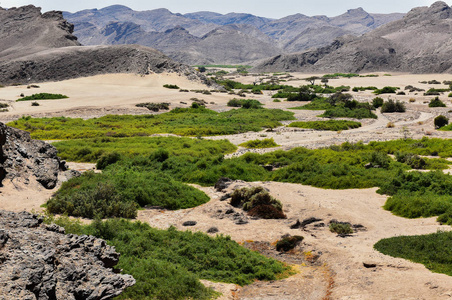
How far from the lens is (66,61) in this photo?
86.7 m

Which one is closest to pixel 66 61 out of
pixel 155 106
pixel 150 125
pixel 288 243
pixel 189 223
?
pixel 155 106

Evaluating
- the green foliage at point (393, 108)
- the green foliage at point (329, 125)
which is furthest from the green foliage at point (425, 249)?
the green foliage at point (393, 108)

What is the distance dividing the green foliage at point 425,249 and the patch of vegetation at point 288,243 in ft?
7.65

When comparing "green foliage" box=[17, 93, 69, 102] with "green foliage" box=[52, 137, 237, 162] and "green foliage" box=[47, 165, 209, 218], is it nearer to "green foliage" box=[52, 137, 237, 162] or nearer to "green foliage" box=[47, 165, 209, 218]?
"green foliage" box=[52, 137, 237, 162]

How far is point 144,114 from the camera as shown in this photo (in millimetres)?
51625

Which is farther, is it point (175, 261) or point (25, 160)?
point (25, 160)

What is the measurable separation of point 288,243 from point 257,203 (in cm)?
375

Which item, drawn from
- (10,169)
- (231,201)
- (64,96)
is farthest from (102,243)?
(64,96)

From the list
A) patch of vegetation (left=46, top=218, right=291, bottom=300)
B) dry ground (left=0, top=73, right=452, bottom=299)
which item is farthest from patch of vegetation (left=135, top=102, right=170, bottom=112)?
patch of vegetation (left=46, top=218, right=291, bottom=300)

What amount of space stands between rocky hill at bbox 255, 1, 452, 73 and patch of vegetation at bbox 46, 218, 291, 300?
411 feet

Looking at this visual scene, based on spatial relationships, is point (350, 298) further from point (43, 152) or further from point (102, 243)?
point (43, 152)

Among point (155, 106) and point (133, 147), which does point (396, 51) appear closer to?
point (155, 106)

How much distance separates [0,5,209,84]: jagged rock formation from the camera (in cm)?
8419

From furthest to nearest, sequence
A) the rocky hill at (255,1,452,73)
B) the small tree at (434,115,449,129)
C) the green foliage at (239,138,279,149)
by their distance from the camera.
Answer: the rocky hill at (255,1,452,73), the small tree at (434,115,449,129), the green foliage at (239,138,279,149)
